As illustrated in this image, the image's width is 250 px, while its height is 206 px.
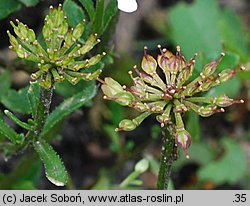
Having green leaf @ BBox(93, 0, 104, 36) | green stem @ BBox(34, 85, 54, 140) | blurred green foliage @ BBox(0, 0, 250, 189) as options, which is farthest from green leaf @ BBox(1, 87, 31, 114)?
green leaf @ BBox(93, 0, 104, 36)

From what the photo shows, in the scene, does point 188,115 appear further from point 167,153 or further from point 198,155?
point 167,153


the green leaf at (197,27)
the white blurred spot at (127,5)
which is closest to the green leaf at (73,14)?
the white blurred spot at (127,5)

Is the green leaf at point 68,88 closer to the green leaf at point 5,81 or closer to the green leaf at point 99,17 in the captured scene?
the green leaf at point 5,81

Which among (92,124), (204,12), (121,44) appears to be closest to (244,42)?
(204,12)

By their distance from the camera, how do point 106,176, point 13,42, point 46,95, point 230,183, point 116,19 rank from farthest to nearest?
point 230,183 < point 106,176 < point 116,19 < point 46,95 < point 13,42

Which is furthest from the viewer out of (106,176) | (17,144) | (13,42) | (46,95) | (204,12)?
(204,12)

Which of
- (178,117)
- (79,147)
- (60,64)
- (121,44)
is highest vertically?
(121,44)

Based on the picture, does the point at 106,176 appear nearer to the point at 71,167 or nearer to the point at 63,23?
the point at 71,167

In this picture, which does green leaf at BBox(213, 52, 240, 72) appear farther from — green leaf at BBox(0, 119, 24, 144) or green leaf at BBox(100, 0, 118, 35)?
green leaf at BBox(0, 119, 24, 144)
